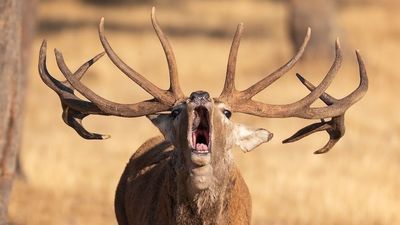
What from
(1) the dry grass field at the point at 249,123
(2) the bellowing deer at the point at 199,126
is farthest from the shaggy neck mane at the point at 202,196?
(1) the dry grass field at the point at 249,123

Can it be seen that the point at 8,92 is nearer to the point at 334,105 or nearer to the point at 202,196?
the point at 202,196

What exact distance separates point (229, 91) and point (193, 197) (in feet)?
2.64

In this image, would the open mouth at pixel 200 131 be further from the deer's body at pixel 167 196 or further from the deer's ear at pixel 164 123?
the deer's ear at pixel 164 123

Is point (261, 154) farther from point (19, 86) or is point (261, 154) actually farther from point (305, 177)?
point (19, 86)

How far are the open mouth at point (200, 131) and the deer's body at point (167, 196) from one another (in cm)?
36

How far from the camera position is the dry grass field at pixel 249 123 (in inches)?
517

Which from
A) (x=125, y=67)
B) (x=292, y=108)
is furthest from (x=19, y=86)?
(x=292, y=108)

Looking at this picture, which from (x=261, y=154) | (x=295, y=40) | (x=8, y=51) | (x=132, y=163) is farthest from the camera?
(x=295, y=40)

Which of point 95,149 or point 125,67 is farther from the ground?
point 125,67

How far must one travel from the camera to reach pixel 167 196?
8430 millimetres

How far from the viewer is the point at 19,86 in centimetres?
1000

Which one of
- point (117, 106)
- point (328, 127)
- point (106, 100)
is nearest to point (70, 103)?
point (106, 100)

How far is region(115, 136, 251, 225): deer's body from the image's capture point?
8.20 meters

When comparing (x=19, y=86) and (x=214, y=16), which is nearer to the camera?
(x=19, y=86)
